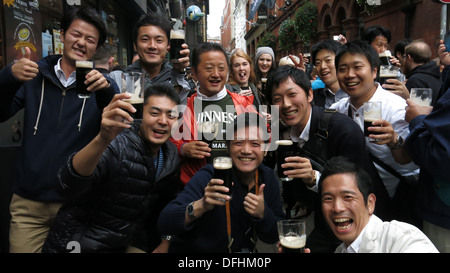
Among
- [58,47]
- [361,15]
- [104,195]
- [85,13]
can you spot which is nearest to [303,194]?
[104,195]

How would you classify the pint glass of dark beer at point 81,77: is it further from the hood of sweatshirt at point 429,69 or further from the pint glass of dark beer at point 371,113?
the hood of sweatshirt at point 429,69

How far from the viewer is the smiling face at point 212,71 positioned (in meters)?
3.32

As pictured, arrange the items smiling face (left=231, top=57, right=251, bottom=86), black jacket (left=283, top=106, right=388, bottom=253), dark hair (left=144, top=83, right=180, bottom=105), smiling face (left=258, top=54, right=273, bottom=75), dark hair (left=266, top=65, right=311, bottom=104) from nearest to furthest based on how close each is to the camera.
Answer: black jacket (left=283, top=106, right=388, bottom=253) → dark hair (left=144, top=83, right=180, bottom=105) → dark hair (left=266, top=65, right=311, bottom=104) → smiling face (left=231, top=57, right=251, bottom=86) → smiling face (left=258, top=54, right=273, bottom=75)

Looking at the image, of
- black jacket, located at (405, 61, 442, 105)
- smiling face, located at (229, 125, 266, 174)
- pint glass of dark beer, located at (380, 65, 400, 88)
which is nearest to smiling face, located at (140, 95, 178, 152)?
smiling face, located at (229, 125, 266, 174)

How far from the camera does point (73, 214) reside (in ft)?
7.73

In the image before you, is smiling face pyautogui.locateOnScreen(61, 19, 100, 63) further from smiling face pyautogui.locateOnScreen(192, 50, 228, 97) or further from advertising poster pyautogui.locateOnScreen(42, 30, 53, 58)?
advertising poster pyautogui.locateOnScreen(42, 30, 53, 58)

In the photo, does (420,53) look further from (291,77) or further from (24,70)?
(24,70)

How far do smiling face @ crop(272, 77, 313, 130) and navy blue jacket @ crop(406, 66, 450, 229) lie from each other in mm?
818

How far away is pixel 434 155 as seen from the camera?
1991 mm

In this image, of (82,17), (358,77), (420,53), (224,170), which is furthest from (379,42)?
(82,17)

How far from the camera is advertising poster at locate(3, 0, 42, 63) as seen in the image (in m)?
3.74

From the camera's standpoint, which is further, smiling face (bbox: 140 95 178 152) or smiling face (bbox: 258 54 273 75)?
smiling face (bbox: 258 54 273 75)

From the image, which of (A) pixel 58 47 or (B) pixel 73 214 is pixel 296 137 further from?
(A) pixel 58 47

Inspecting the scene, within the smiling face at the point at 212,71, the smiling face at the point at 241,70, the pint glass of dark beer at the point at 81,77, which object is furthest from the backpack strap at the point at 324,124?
the smiling face at the point at 241,70
